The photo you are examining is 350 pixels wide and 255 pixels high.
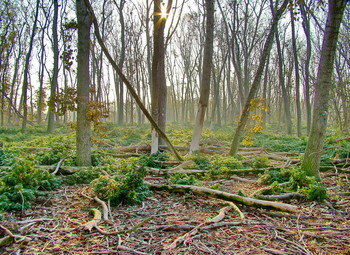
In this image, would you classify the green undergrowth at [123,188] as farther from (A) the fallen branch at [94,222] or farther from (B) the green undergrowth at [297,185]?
(B) the green undergrowth at [297,185]

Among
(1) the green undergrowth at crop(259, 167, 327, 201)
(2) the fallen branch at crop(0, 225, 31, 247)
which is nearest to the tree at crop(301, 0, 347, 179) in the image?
(1) the green undergrowth at crop(259, 167, 327, 201)

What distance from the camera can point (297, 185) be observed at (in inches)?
173

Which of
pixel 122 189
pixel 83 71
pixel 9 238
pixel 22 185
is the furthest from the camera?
pixel 83 71

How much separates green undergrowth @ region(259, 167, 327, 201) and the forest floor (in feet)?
0.50

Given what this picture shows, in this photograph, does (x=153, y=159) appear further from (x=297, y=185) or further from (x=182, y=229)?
(x=182, y=229)

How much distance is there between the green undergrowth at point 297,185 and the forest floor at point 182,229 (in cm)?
15

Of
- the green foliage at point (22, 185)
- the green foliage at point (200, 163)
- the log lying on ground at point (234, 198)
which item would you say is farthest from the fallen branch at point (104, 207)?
the green foliage at point (200, 163)

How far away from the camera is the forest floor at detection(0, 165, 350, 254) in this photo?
8.13ft

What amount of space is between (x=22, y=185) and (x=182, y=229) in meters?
2.44

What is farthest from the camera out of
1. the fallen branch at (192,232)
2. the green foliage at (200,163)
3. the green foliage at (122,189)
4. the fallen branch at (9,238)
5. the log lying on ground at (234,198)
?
the green foliage at (200,163)

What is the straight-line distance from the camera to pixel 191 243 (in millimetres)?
2582

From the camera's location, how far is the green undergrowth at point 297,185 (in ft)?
12.8

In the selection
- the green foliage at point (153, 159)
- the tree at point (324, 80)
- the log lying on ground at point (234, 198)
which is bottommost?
the log lying on ground at point (234, 198)

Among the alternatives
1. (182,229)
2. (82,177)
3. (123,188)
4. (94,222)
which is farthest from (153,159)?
(182,229)
